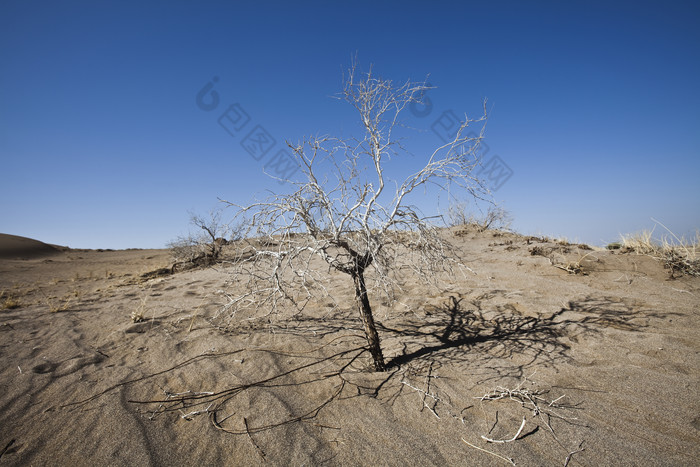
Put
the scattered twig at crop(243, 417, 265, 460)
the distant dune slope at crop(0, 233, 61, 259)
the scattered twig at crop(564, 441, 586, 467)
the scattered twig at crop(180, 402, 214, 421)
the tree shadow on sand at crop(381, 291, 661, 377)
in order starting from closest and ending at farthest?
1. the scattered twig at crop(564, 441, 586, 467)
2. the scattered twig at crop(243, 417, 265, 460)
3. the scattered twig at crop(180, 402, 214, 421)
4. the tree shadow on sand at crop(381, 291, 661, 377)
5. the distant dune slope at crop(0, 233, 61, 259)

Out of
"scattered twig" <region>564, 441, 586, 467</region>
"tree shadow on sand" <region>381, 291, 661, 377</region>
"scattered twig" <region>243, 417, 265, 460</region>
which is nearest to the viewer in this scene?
"scattered twig" <region>564, 441, 586, 467</region>

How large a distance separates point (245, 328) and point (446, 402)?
9.27 feet

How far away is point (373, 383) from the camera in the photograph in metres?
2.99

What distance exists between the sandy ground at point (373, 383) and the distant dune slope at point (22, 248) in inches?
944

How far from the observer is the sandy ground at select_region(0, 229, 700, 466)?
2176 millimetres

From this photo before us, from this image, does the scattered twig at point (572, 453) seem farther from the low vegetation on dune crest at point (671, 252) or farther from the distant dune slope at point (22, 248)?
the distant dune slope at point (22, 248)

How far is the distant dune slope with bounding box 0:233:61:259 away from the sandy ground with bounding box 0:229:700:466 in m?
24.0

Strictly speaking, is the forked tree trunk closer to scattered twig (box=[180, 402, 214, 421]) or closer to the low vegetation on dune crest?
scattered twig (box=[180, 402, 214, 421])

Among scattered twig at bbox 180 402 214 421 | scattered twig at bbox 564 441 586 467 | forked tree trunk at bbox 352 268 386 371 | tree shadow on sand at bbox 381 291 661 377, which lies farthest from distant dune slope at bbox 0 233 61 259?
scattered twig at bbox 564 441 586 467

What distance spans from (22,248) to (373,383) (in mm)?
31972

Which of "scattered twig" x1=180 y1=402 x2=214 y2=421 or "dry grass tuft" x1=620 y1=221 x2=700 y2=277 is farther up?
"dry grass tuft" x1=620 y1=221 x2=700 y2=277

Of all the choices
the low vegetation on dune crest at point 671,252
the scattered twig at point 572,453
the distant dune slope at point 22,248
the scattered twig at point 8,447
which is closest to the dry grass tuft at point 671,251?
the low vegetation on dune crest at point 671,252

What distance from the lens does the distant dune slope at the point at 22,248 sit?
21263 millimetres

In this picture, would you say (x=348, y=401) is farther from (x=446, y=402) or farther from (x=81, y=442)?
(x=81, y=442)
